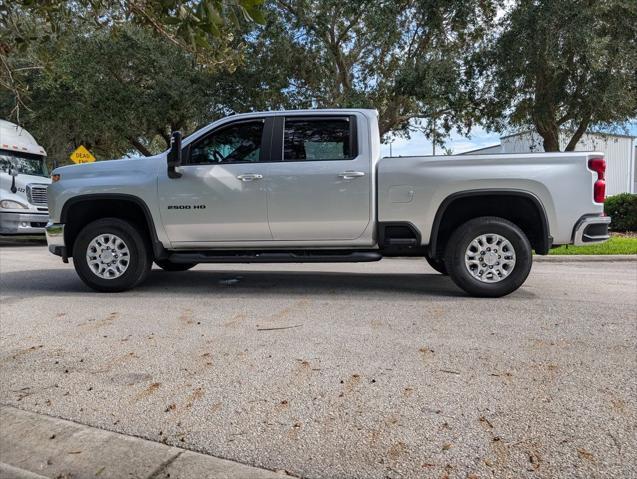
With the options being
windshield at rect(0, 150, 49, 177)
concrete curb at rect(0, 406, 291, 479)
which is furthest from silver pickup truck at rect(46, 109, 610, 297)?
windshield at rect(0, 150, 49, 177)

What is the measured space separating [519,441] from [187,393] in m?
1.89

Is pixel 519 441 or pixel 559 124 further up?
pixel 559 124

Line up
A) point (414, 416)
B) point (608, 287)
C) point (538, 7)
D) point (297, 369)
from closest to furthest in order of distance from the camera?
point (414, 416), point (297, 369), point (608, 287), point (538, 7)

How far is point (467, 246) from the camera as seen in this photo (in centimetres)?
552

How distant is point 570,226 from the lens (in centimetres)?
543

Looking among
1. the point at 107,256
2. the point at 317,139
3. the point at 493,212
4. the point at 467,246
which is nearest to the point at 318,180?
the point at 317,139

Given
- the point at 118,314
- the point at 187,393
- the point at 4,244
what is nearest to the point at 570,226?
the point at 187,393

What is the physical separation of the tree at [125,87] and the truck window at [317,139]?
28.9 feet

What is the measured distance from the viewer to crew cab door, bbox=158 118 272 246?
585 cm

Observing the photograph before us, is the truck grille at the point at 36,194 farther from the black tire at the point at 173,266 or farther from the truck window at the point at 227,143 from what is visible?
the truck window at the point at 227,143

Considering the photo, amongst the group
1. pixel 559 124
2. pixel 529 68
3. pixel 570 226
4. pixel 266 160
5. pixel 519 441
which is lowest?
pixel 519 441

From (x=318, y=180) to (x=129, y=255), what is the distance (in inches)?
98.1

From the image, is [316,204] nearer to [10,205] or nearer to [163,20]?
[163,20]

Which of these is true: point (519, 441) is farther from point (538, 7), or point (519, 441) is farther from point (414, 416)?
point (538, 7)
